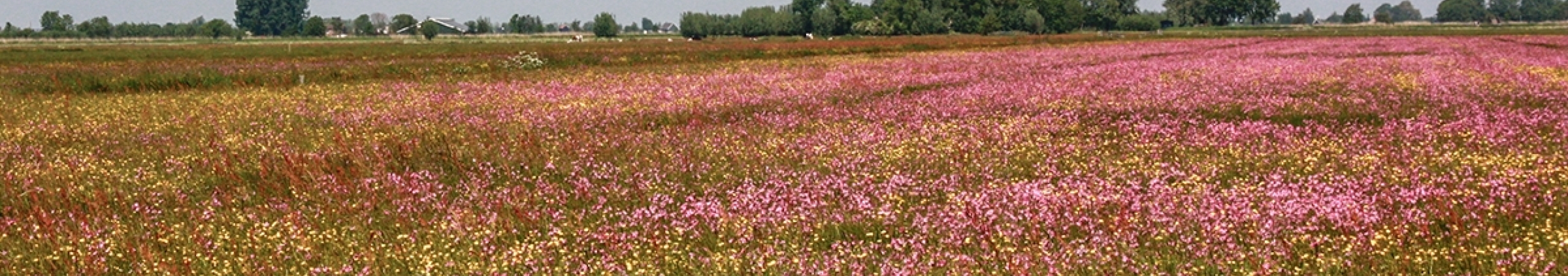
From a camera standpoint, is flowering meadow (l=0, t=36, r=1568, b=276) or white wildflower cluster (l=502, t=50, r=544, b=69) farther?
white wildflower cluster (l=502, t=50, r=544, b=69)

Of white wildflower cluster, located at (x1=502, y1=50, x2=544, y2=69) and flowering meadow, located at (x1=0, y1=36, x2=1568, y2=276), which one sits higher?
white wildflower cluster, located at (x1=502, y1=50, x2=544, y2=69)

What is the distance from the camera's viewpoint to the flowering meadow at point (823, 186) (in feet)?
22.0

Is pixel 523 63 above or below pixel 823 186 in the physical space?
above

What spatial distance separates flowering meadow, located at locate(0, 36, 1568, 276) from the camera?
6.71 meters

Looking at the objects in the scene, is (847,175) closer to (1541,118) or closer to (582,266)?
(582,266)

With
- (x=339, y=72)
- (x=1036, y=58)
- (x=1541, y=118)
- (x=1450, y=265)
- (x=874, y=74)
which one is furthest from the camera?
(x=1036, y=58)

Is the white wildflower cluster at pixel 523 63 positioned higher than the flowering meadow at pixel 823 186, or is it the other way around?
the white wildflower cluster at pixel 523 63

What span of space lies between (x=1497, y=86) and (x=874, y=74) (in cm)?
1571

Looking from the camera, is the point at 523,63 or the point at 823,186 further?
the point at 523,63

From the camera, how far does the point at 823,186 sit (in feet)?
31.0

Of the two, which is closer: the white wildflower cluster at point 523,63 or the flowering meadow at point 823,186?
the flowering meadow at point 823,186

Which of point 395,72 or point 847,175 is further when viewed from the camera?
point 395,72

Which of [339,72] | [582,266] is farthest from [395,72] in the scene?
[582,266]

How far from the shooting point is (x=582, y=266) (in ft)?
21.5
